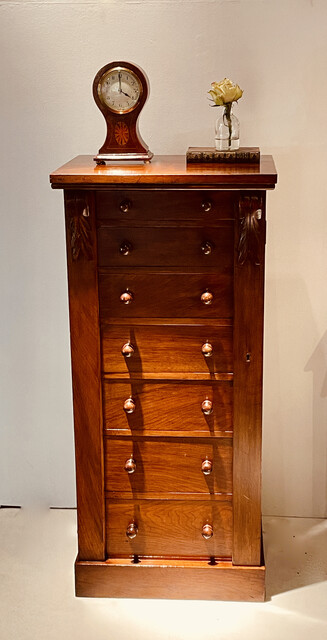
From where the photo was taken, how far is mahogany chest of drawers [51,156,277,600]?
103 inches

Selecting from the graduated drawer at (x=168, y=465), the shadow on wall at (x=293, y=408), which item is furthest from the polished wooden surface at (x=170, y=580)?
the shadow on wall at (x=293, y=408)

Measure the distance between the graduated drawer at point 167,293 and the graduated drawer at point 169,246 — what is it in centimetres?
4

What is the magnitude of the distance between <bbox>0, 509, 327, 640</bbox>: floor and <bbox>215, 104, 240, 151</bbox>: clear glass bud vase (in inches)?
57.5

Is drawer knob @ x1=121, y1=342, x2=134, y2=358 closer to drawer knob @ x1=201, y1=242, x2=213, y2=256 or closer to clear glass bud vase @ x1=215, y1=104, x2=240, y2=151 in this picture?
drawer knob @ x1=201, y1=242, x2=213, y2=256

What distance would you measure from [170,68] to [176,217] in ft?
2.33

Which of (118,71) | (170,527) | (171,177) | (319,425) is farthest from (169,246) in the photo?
(319,425)

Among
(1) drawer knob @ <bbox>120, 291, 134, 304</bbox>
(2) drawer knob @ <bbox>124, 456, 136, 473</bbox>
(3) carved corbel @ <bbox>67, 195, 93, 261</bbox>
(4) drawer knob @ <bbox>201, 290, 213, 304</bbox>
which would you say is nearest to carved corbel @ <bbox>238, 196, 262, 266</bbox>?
(4) drawer knob @ <bbox>201, 290, 213, 304</bbox>

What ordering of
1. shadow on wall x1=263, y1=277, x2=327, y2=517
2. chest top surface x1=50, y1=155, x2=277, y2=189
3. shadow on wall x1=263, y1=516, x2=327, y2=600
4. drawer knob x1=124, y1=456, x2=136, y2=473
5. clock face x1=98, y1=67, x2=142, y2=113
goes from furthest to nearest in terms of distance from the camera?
shadow on wall x1=263, y1=277, x2=327, y2=517, shadow on wall x1=263, y1=516, x2=327, y2=600, drawer knob x1=124, y1=456, x2=136, y2=473, clock face x1=98, y1=67, x2=142, y2=113, chest top surface x1=50, y1=155, x2=277, y2=189

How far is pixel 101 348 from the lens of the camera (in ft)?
9.04

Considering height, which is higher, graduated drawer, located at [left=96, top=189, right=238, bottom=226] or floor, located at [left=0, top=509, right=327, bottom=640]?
graduated drawer, located at [left=96, top=189, right=238, bottom=226]

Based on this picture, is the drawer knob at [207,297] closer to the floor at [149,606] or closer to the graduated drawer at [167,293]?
the graduated drawer at [167,293]

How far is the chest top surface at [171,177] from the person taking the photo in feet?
8.17

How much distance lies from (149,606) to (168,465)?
0.48 metres

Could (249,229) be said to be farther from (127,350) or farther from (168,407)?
(168,407)
